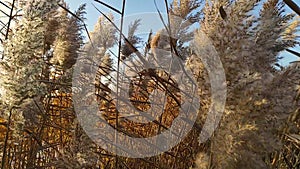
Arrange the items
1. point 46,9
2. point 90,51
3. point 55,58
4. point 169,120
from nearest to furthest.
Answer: point 46,9, point 55,58, point 90,51, point 169,120

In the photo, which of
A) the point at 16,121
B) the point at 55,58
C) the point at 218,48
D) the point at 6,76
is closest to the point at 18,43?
the point at 6,76

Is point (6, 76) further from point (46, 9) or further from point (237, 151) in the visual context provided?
point (237, 151)

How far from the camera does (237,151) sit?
0.89m

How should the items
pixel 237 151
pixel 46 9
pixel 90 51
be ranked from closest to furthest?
1. pixel 237 151
2. pixel 46 9
3. pixel 90 51

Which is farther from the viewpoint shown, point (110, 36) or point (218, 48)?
point (110, 36)

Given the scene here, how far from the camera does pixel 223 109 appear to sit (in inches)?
35.1

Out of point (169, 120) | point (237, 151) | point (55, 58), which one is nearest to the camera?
point (237, 151)

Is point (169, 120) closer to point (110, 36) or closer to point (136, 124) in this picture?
point (136, 124)

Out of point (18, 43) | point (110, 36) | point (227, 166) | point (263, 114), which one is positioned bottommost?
point (227, 166)

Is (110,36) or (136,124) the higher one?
(110,36)

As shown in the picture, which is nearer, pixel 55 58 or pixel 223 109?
pixel 223 109

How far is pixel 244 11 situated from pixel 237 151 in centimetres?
36

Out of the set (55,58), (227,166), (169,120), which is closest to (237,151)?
(227,166)

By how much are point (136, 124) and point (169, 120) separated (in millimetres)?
243
